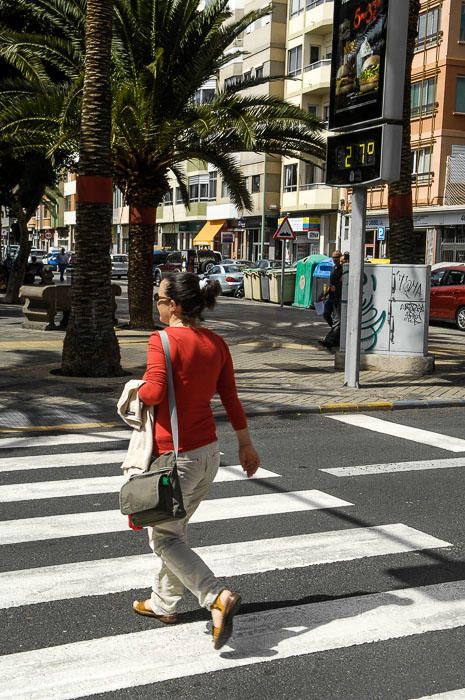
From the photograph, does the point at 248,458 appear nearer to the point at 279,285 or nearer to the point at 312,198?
the point at 279,285

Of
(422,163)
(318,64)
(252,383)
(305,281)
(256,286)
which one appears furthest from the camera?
(318,64)

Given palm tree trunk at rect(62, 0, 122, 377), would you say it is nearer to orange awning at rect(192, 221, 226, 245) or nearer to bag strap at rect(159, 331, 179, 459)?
bag strap at rect(159, 331, 179, 459)

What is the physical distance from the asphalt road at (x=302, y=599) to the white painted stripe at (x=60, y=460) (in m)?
0.07

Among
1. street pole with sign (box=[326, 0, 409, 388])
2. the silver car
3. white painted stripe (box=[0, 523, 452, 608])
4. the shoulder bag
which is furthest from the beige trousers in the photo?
the silver car

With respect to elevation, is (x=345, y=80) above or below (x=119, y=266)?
above

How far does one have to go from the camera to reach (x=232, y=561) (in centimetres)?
530

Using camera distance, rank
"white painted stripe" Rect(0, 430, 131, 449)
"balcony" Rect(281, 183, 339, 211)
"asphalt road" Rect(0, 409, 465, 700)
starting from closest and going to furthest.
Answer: "asphalt road" Rect(0, 409, 465, 700)
"white painted stripe" Rect(0, 430, 131, 449)
"balcony" Rect(281, 183, 339, 211)

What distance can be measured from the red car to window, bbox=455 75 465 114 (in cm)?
1700

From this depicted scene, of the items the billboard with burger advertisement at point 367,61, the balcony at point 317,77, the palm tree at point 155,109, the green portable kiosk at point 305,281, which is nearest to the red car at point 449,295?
the green portable kiosk at point 305,281

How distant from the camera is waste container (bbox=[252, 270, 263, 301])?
3384 centimetres

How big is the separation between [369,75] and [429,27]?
104ft

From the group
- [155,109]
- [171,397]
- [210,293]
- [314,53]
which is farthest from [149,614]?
[314,53]

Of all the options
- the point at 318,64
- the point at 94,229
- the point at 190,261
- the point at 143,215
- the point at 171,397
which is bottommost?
the point at 190,261

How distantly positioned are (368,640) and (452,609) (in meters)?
0.66
